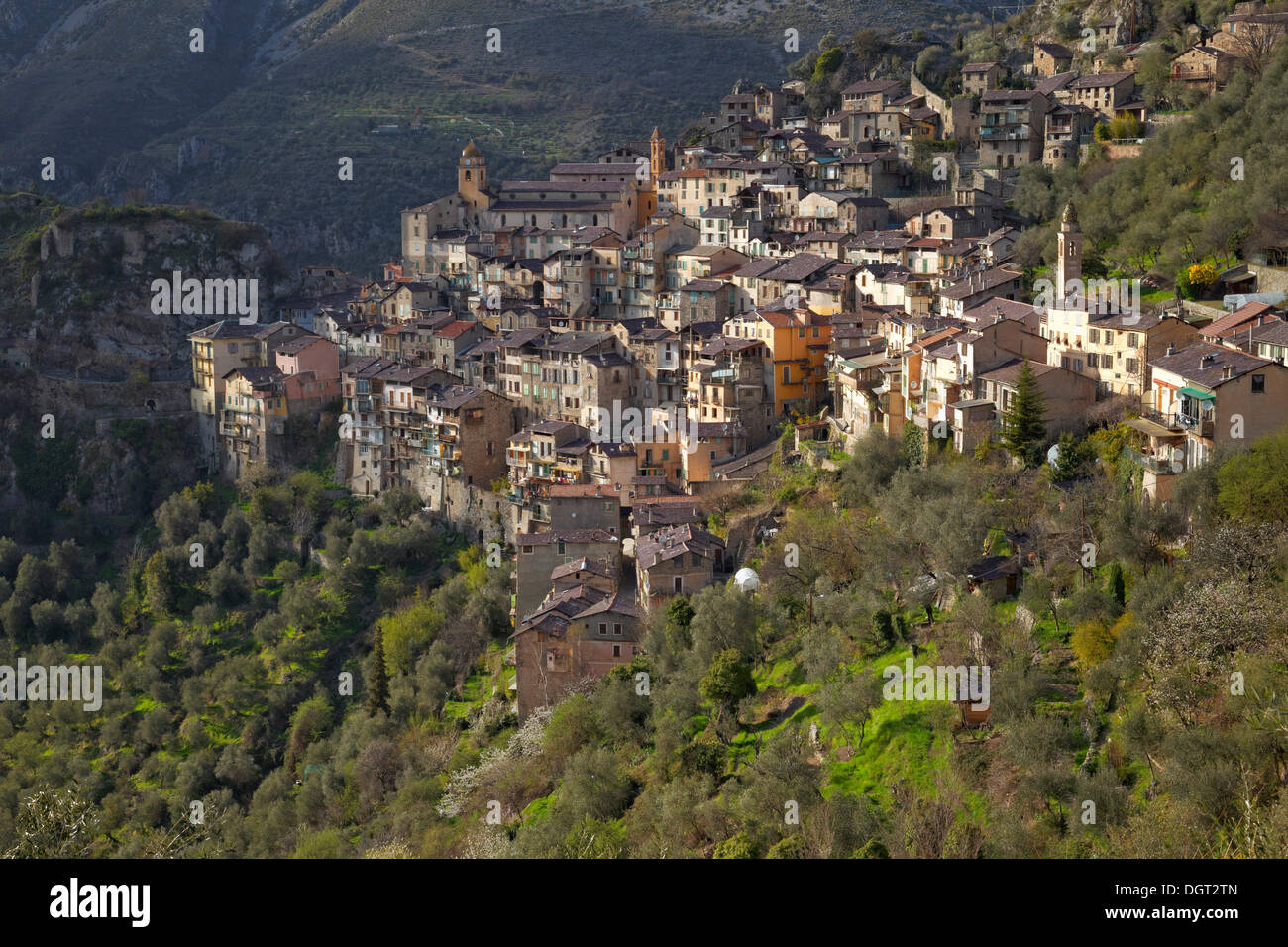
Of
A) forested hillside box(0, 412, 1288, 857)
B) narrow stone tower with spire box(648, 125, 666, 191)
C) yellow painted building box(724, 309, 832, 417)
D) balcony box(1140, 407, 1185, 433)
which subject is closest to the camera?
forested hillside box(0, 412, 1288, 857)

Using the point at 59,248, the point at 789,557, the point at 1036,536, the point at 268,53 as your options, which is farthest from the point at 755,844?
the point at 268,53

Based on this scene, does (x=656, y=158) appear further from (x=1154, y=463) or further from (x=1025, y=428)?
(x=1154, y=463)

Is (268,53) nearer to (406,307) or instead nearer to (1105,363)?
(406,307)

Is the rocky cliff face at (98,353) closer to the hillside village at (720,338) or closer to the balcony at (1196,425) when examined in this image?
the hillside village at (720,338)

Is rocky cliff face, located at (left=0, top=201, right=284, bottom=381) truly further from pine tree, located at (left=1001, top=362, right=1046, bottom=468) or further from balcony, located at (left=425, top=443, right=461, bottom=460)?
pine tree, located at (left=1001, top=362, right=1046, bottom=468)

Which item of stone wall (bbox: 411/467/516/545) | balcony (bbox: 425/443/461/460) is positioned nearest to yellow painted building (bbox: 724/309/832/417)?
stone wall (bbox: 411/467/516/545)

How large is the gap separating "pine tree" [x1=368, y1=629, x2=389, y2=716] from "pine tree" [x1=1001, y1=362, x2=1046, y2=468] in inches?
722

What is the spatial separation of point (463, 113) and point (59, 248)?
34117mm

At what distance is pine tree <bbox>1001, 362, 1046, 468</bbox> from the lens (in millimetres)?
32625

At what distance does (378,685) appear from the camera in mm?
42031

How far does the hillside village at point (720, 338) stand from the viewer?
116ft

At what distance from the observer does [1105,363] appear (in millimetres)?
34594

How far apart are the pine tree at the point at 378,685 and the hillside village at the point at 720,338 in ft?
13.8

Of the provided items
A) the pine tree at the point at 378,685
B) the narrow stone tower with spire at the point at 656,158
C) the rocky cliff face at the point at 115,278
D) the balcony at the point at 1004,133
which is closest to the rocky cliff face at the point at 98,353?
the rocky cliff face at the point at 115,278
